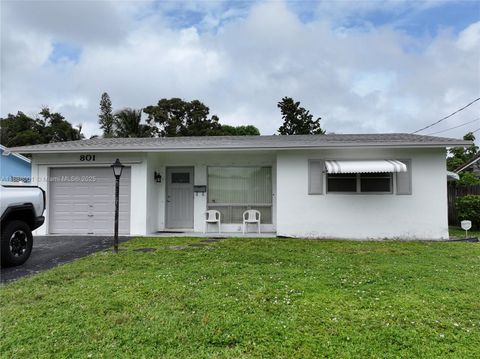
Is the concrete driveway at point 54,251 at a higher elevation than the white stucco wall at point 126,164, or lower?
lower

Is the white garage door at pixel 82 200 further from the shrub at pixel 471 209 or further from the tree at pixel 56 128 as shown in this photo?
the tree at pixel 56 128

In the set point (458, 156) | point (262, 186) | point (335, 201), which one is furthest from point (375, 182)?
point (458, 156)

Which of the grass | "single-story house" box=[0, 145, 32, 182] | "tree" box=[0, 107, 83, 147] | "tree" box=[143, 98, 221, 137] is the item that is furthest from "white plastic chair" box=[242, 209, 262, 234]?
"tree" box=[0, 107, 83, 147]

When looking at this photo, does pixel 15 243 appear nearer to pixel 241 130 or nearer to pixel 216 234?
pixel 216 234

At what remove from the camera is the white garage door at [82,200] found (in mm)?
11797

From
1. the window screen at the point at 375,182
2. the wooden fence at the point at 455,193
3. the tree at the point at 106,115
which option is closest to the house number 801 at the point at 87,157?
the window screen at the point at 375,182

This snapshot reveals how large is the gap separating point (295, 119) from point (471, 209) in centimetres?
2599

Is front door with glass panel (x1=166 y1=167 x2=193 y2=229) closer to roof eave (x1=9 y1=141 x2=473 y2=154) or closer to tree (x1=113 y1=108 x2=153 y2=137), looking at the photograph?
roof eave (x1=9 y1=141 x2=473 y2=154)

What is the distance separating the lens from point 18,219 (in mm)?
7324

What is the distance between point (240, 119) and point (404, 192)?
3418 cm

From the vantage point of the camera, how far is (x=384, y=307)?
4.48 m

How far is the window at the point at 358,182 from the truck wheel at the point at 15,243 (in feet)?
29.0

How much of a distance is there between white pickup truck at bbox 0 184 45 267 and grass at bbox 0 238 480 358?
1.19m

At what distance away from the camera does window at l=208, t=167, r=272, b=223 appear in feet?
41.2
